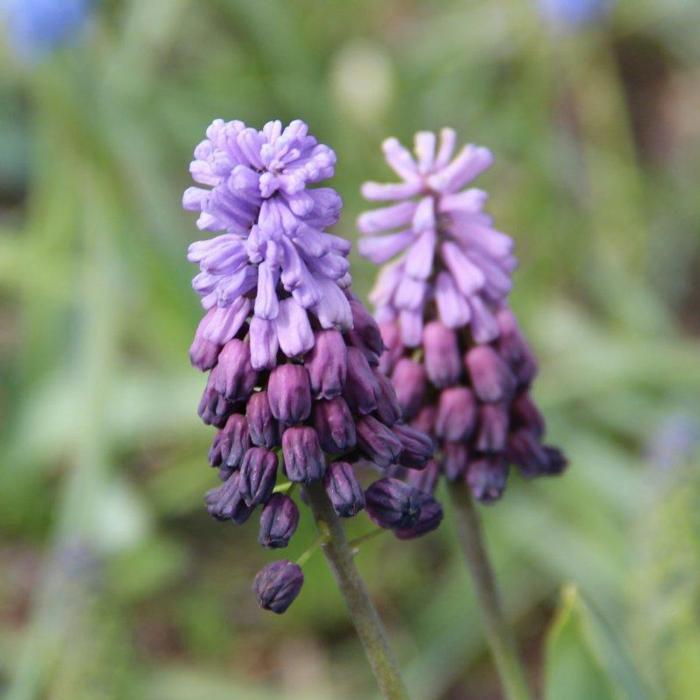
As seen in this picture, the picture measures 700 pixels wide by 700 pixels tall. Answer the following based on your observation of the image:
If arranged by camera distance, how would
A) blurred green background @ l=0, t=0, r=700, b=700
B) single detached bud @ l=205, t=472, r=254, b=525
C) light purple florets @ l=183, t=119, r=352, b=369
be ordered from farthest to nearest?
blurred green background @ l=0, t=0, r=700, b=700, single detached bud @ l=205, t=472, r=254, b=525, light purple florets @ l=183, t=119, r=352, b=369

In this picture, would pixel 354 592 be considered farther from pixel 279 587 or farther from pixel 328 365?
pixel 328 365

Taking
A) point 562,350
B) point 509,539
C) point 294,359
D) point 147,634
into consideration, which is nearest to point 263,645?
point 147,634

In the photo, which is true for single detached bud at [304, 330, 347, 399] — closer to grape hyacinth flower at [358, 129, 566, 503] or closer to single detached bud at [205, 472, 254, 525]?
single detached bud at [205, 472, 254, 525]

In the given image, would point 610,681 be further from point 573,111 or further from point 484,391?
point 573,111

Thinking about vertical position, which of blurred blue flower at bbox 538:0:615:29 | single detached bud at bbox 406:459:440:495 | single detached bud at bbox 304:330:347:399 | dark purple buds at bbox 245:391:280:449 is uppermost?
blurred blue flower at bbox 538:0:615:29

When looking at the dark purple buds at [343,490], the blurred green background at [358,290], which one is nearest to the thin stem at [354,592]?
the dark purple buds at [343,490]

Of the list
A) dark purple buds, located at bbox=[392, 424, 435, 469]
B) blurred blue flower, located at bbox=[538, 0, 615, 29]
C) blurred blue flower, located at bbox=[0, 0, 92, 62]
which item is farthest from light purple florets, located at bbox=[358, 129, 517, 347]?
blurred blue flower, located at bbox=[538, 0, 615, 29]

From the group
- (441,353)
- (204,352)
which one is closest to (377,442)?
(204,352)
